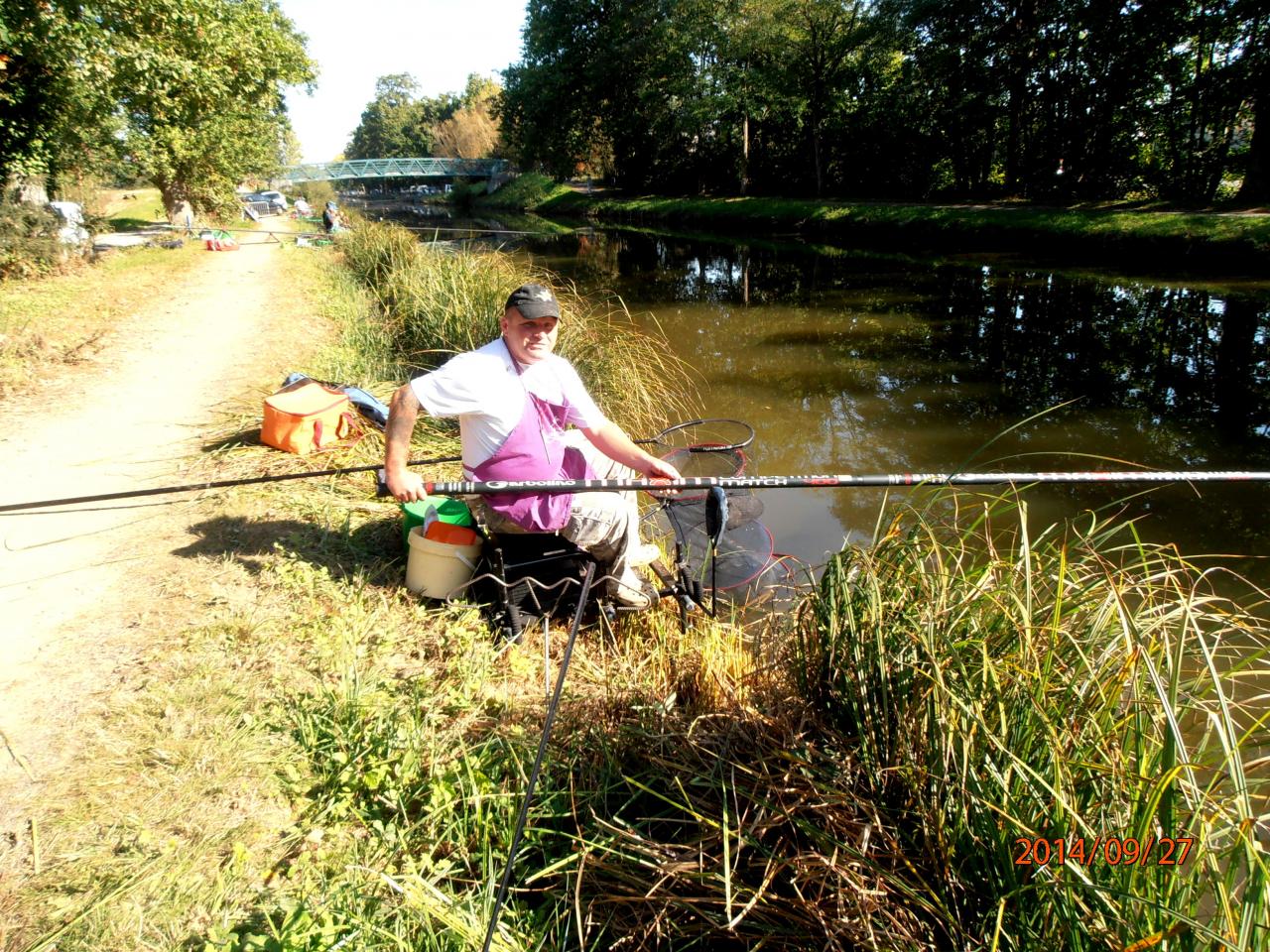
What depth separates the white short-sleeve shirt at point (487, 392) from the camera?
9.95 feet

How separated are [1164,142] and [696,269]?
15.5m

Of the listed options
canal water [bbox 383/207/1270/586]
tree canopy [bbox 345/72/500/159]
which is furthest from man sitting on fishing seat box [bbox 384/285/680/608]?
tree canopy [bbox 345/72/500/159]

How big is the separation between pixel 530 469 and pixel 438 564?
705 mm

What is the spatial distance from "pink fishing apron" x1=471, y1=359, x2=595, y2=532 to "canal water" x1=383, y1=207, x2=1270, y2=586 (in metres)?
1.71

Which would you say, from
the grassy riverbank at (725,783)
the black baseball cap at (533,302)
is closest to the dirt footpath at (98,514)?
the grassy riverbank at (725,783)

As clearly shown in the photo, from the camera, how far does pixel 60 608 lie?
321 centimetres

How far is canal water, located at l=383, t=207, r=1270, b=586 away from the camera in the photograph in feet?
18.5

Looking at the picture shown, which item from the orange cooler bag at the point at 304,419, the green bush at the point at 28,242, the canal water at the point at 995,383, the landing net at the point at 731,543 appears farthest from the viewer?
the green bush at the point at 28,242

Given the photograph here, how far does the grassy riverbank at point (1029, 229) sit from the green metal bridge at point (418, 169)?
3530 cm

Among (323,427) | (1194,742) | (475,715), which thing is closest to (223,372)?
(323,427)

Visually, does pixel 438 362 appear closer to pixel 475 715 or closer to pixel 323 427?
pixel 323 427

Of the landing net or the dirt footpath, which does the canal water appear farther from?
the dirt footpath
